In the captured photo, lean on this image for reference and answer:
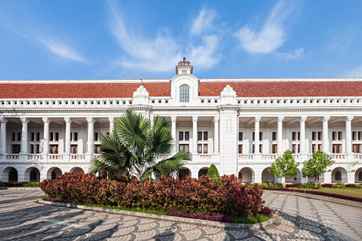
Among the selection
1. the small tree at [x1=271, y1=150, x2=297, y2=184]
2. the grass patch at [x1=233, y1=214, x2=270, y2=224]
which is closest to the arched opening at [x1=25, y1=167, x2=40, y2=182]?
the small tree at [x1=271, y1=150, x2=297, y2=184]

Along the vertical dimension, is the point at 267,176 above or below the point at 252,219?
below

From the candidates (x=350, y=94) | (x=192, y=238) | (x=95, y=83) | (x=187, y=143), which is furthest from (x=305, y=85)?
(x=192, y=238)

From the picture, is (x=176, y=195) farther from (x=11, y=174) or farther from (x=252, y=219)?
(x=11, y=174)

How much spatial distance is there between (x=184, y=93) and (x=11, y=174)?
2434 cm

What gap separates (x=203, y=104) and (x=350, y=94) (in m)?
18.8

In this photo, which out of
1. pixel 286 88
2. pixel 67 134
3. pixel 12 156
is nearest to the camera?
pixel 12 156

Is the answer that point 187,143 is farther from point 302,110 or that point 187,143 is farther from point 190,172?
point 302,110

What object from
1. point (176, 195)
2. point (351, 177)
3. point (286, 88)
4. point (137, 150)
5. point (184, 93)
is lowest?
point (351, 177)

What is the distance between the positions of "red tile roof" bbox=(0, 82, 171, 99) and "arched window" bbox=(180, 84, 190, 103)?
312 centimetres

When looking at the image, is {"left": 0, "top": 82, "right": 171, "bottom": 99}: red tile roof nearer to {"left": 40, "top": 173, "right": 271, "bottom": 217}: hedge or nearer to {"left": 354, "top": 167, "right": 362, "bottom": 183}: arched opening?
{"left": 40, "top": 173, "right": 271, "bottom": 217}: hedge

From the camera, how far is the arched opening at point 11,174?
35.2 meters

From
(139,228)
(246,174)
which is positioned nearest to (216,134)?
(246,174)

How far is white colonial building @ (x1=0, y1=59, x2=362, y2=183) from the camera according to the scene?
113ft

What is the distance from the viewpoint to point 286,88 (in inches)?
1534
